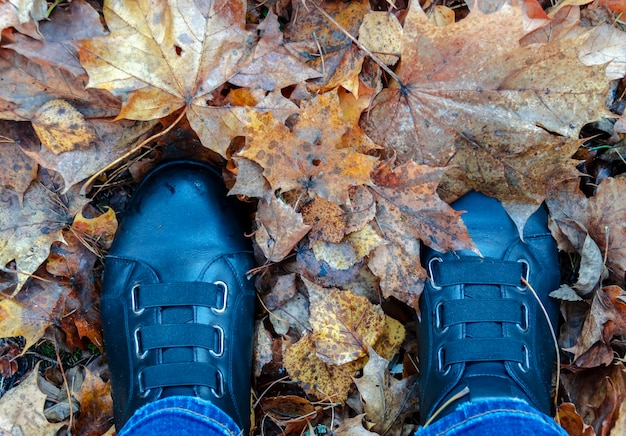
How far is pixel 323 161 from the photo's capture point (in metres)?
1.34

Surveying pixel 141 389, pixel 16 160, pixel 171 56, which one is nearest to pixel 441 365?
pixel 141 389

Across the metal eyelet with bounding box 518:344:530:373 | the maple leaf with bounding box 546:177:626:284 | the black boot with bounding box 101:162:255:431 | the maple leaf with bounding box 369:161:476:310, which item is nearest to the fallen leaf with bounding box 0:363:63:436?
the black boot with bounding box 101:162:255:431

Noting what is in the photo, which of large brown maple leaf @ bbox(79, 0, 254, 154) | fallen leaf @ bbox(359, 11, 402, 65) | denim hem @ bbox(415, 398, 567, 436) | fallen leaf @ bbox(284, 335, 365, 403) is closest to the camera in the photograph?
denim hem @ bbox(415, 398, 567, 436)

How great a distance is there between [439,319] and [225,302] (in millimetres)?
605

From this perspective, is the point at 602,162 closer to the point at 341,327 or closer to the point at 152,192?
the point at 341,327

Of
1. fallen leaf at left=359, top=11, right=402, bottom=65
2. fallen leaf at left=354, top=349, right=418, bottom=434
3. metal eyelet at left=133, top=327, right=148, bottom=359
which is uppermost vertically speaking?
fallen leaf at left=359, top=11, right=402, bottom=65

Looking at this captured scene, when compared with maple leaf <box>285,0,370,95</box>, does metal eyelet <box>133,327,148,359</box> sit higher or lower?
lower

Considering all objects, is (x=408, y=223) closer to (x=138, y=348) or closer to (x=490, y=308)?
(x=490, y=308)

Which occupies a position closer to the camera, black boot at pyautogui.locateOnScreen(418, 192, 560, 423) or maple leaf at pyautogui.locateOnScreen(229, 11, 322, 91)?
maple leaf at pyautogui.locateOnScreen(229, 11, 322, 91)

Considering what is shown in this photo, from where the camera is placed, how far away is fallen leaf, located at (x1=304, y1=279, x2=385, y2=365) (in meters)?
1.47

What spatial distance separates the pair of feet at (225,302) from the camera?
1457 millimetres

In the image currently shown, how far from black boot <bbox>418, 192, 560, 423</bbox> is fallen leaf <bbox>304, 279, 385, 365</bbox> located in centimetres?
20

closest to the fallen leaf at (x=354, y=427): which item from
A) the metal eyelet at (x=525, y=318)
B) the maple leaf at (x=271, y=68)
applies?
the metal eyelet at (x=525, y=318)

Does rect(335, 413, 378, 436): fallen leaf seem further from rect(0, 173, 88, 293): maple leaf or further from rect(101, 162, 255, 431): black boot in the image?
rect(0, 173, 88, 293): maple leaf
